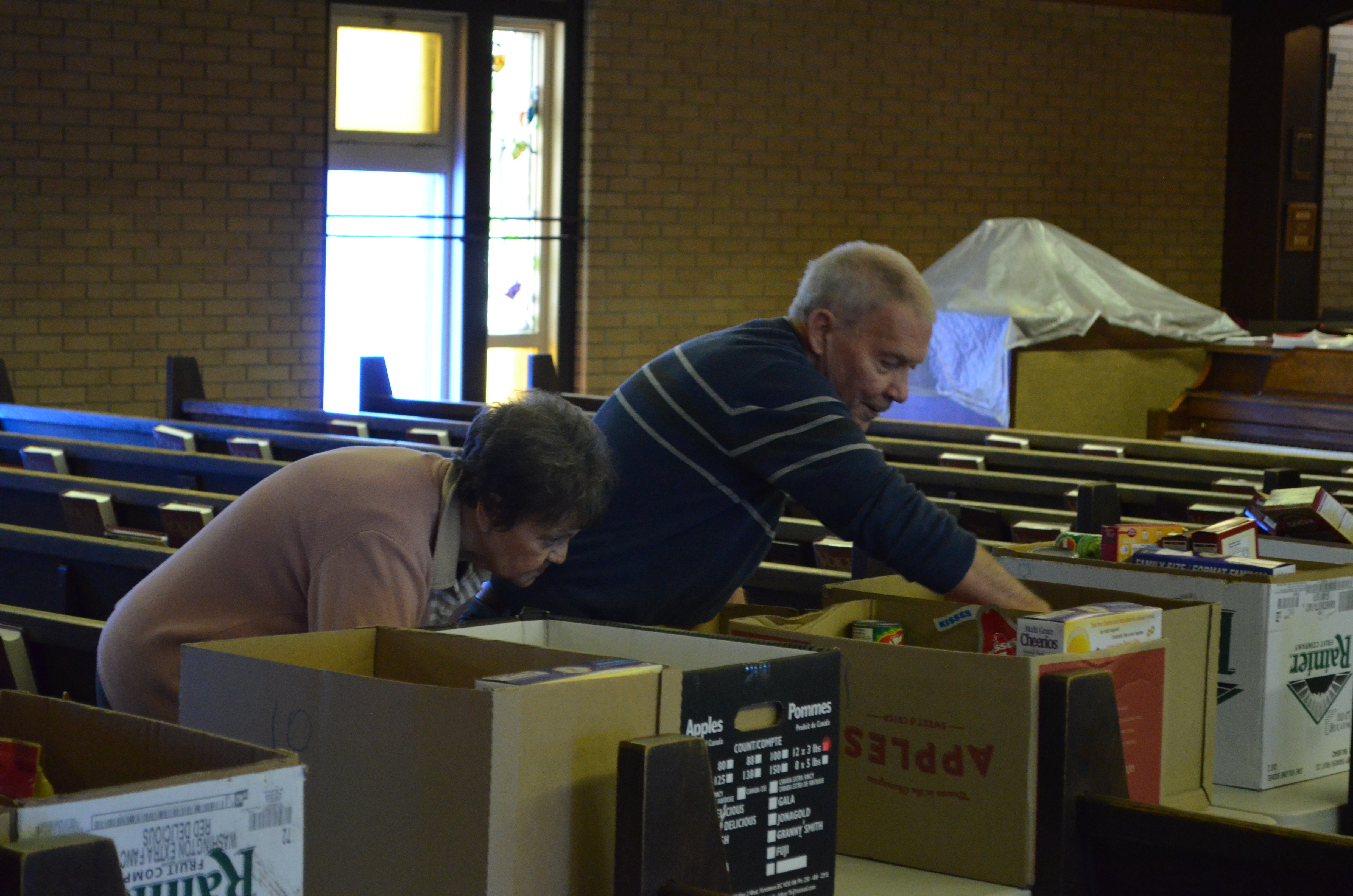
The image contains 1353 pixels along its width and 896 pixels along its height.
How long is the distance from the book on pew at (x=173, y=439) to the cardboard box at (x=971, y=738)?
11.7ft

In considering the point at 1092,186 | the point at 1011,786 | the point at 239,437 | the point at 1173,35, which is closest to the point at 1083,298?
the point at 1092,186

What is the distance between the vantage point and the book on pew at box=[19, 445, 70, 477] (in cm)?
458

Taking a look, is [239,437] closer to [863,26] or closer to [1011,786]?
[1011,786]

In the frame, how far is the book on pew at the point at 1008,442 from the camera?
4969 mm

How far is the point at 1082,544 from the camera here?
85.3 inches

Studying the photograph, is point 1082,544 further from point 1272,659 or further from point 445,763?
point 445,763

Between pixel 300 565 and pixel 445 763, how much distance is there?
0.75 meters

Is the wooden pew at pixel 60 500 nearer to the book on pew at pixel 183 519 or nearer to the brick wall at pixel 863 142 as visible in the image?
the book on pew at pixel 183 519

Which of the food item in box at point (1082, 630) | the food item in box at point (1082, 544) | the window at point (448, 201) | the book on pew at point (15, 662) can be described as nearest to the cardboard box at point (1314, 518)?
the food item in box at point (1082, 544)

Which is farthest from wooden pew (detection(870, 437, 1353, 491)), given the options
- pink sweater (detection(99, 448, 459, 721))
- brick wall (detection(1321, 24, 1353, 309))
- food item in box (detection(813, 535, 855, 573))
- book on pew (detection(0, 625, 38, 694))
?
brick wall (detection(1321, 24, 1353, 309))

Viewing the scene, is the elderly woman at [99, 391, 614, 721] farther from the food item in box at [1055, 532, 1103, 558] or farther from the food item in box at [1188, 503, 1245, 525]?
the food item in box at [1188, 503, 1245, 525]

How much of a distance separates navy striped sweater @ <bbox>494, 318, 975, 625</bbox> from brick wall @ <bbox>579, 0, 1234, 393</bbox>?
6.60 meters

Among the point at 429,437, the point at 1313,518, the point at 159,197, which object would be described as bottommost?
the point at 429,437

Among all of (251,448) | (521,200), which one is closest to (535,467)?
(251,448)
